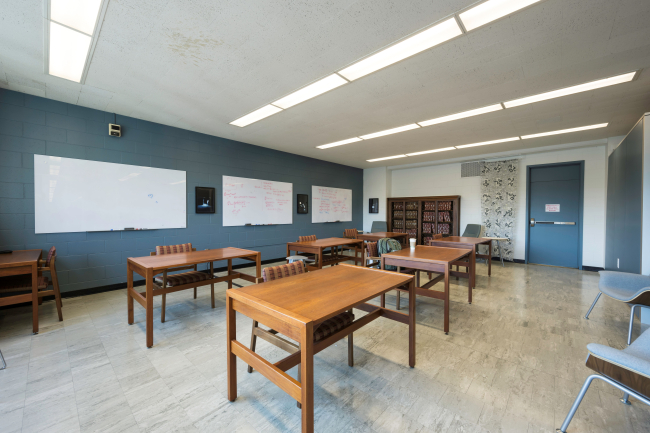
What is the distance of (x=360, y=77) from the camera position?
2873mm

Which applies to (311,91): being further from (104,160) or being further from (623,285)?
(623,285)

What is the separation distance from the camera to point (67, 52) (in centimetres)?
254

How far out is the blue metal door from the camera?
5840mm

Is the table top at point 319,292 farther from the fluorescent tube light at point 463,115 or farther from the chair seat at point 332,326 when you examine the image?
Answer: the fluorescent tube light at point 463,115

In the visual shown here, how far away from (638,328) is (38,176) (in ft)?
25.0

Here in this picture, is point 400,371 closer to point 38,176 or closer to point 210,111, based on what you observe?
point 210,111

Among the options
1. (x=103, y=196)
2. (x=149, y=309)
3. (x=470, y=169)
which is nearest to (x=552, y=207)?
(x=470, y=169)

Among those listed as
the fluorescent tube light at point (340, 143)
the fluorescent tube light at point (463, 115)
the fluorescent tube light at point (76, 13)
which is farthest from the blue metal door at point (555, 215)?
the fluorescent tube light at point (76, 13)

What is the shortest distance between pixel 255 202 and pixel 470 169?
5.94 meters

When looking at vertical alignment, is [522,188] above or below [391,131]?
below

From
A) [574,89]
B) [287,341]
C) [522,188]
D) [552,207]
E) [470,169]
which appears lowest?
[287,341]

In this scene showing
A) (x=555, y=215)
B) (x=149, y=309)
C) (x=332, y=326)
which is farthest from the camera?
(x=555, y=215)

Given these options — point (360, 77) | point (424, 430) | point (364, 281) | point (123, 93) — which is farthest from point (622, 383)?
point (123, 93)

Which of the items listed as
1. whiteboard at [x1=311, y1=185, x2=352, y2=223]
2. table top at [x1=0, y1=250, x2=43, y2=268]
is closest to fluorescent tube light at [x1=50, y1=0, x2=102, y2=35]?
table top at [x1=0, y1=250, x2=43, y2=268]
